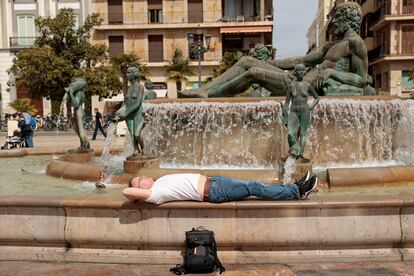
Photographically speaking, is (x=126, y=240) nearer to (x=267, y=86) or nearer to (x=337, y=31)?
(x=267, y=86)

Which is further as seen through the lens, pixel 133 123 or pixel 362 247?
pixel 133 123

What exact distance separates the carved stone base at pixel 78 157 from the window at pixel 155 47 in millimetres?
33769

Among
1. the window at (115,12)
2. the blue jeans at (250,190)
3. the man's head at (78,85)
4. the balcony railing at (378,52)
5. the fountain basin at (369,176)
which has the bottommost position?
the fountain basin at (369,176)

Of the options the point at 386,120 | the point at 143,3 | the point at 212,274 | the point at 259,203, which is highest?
the point at 143,3

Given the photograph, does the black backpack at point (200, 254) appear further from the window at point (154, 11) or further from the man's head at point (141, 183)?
the window at point (154, 11)

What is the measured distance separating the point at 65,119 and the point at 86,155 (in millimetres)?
26394

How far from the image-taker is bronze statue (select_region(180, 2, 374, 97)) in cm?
912

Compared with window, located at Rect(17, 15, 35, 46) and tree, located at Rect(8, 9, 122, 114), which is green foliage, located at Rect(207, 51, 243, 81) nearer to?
tree, located at Rect(8, 9, 122, 114)

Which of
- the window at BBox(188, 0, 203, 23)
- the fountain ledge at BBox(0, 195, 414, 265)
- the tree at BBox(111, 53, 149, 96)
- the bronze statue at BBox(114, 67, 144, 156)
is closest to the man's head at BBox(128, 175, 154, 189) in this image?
the fountain ledge at BBox(0, 195, 414, 265)

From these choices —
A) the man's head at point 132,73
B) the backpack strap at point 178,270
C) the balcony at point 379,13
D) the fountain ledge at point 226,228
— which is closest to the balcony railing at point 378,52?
the balcony at point 379,13

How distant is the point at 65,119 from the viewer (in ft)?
114

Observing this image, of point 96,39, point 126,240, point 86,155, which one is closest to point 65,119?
point 96,39

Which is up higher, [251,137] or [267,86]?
[267,86]

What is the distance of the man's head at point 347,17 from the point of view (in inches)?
364
